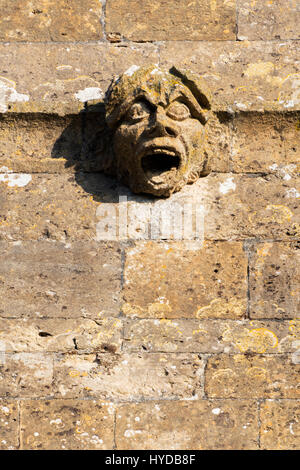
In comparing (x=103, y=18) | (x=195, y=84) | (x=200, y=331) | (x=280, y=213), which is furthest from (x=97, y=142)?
(x=200, y=331)

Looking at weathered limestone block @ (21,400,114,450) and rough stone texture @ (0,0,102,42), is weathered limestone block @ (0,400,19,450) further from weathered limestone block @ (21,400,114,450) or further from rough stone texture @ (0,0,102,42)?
rough stone texture @ (0,0,102,42)

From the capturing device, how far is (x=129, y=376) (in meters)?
4.52

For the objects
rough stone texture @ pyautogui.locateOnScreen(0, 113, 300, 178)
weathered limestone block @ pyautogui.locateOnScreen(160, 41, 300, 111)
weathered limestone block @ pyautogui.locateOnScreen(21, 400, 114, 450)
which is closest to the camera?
weathered limestone block @ pyautogui.locateOnScreen(21, 400, 114, 450)

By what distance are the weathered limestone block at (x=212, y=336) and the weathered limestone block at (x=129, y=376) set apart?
0.06 m

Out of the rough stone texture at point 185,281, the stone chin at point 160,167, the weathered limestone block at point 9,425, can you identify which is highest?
the stone chin at point 160,167

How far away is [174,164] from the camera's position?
476cm

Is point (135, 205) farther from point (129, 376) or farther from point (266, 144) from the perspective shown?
point (129, 376)

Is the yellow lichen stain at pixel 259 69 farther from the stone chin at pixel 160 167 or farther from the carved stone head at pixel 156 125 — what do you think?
the stone chin at pixel 160 167

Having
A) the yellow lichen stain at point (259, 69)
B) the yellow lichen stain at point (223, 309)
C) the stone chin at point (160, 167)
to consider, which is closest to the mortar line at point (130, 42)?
the yellow lichen stain at point (259, 69)

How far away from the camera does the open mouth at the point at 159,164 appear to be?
4.72 m

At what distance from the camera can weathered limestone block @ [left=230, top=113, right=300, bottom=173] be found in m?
4.99

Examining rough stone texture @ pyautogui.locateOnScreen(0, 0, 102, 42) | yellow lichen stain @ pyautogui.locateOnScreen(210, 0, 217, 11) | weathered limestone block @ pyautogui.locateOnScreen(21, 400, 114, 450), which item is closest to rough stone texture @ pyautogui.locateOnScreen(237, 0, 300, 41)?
yellow lichen stain @ pyautogui.locateOnScreen(210, 0, 217, 11)

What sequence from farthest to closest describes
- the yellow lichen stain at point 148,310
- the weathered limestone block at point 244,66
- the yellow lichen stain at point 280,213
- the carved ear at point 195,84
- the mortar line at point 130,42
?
the mortar line at point 130,42 → the weathered limestone block at point 244,66 → the yellow lichen stain at point 280,213 → the carved ear at point 195,84 → the yellow lichen stain at point 148,310
